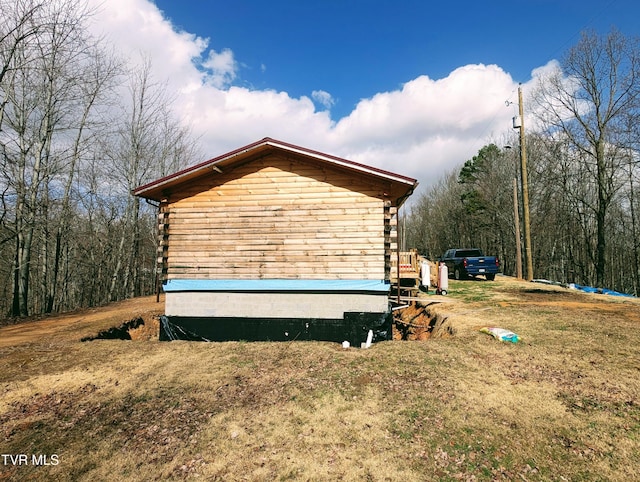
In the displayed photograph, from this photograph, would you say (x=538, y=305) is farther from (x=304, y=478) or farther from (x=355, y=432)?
(x=304, y=478)

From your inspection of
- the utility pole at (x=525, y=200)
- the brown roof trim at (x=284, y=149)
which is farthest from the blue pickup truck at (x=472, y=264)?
the brown roof trim at (x=284, y=149)

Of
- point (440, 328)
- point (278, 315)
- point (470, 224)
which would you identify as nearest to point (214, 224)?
point (278, 315)

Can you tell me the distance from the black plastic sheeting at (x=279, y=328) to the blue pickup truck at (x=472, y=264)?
43.2ft

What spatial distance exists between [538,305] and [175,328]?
1283 centimetres

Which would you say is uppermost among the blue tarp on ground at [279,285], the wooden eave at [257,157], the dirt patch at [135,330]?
the wooden eave at [257,157]

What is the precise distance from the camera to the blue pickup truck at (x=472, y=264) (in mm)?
20266

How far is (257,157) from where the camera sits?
10.2 meters

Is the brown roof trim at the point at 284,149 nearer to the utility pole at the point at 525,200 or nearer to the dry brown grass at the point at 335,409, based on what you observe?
the dry brown grass at the point at 335,409

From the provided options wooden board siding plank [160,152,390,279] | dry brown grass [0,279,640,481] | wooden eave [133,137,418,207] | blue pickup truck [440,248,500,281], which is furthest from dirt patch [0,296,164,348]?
blue pickup truck [440,248,500,281]

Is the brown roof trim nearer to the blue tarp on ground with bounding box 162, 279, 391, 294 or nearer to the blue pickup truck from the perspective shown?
the blue tarp on ground with bounding box 162, 279, 391, 294

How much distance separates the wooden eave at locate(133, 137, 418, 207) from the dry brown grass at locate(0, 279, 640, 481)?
4551 millimetres

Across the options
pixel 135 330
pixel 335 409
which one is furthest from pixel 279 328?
pixel 135 330

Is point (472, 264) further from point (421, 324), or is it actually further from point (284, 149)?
point (284, 149)

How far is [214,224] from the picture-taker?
1026 centimetres
